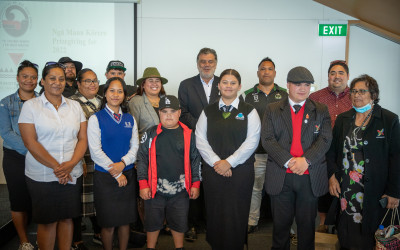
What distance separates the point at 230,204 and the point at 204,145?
0.52 m

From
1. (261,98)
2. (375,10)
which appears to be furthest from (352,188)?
(375,10)

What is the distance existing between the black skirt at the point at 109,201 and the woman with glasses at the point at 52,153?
179 millimetres

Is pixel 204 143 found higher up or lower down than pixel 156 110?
lower down

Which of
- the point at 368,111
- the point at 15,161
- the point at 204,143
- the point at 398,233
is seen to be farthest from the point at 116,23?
the point at 398,233

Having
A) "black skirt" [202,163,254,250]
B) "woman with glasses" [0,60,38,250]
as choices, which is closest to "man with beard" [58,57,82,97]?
"woman with glasses" [0,60,38,250]

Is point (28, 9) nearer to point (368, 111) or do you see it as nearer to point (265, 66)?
point (265, 66)

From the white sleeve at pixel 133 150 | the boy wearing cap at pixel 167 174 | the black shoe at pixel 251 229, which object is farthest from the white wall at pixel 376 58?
the white sleeve at pixel 133 150

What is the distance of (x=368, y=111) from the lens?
2.37 metres

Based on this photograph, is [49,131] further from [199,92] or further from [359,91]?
[359,91]

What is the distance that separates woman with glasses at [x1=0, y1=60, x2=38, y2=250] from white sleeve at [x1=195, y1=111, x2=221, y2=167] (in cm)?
151

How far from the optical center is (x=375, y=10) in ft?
12.8

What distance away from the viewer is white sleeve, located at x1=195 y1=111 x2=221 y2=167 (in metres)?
2.49

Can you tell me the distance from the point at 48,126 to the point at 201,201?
6.58 feet

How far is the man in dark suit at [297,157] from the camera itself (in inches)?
92.0
